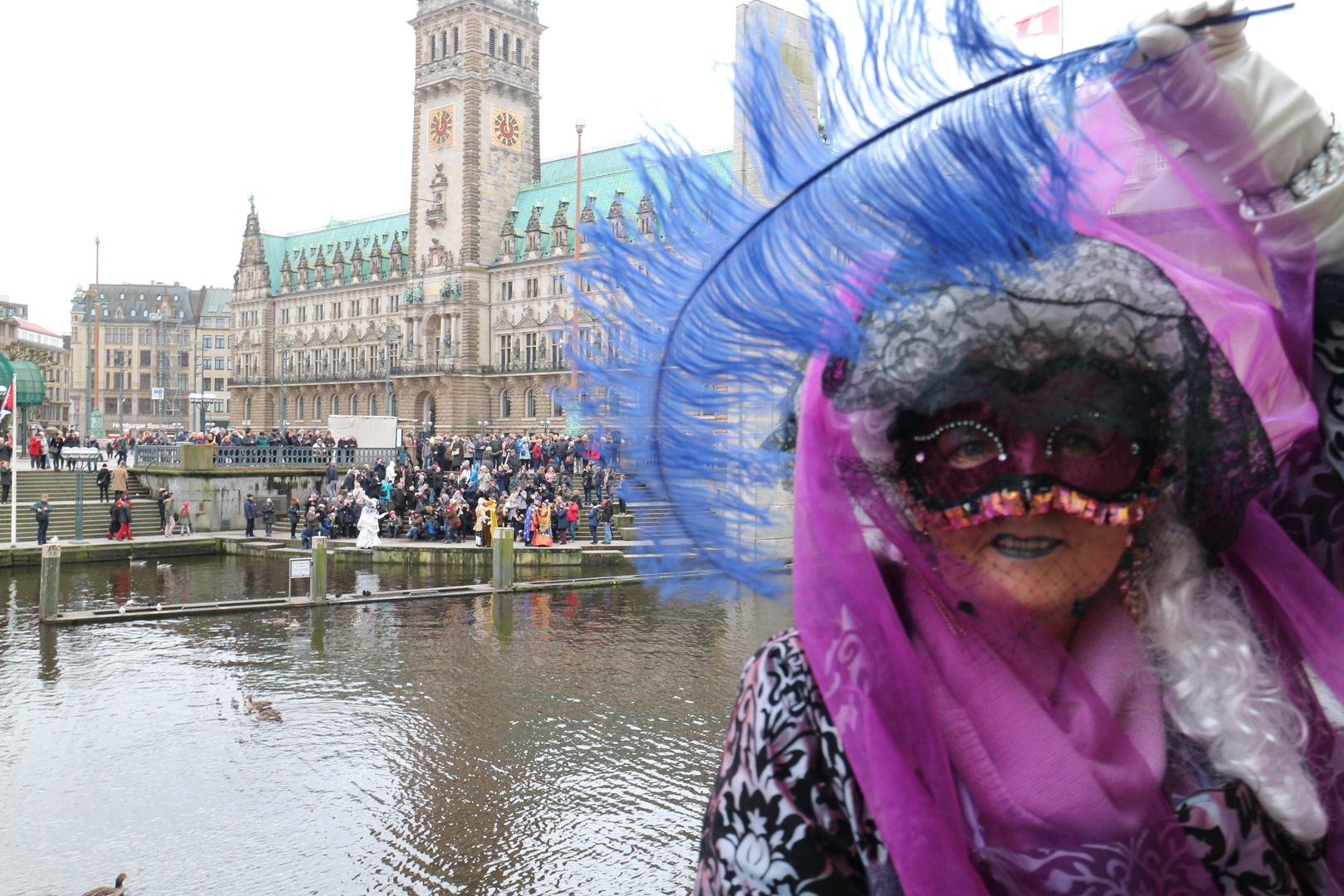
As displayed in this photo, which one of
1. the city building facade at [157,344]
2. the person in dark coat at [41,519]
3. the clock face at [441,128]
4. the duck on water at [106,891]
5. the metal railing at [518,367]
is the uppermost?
the clock face at [441,128]

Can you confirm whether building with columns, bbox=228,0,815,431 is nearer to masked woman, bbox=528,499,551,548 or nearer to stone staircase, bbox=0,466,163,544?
stone staircase, bbox=0,466,163,544

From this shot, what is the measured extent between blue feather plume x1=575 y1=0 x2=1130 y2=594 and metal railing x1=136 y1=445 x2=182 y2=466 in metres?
35.4

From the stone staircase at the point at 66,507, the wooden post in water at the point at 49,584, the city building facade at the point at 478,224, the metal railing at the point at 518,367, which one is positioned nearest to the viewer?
the wooden post in water at the point at 49,584

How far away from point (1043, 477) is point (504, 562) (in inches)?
728

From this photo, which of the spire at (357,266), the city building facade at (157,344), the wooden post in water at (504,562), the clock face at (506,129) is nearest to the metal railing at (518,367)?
the clock face at (506,129)

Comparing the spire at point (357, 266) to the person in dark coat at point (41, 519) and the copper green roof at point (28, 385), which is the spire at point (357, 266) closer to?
the copper green roof at point (28, 385)

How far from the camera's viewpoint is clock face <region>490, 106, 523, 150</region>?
7181 cm

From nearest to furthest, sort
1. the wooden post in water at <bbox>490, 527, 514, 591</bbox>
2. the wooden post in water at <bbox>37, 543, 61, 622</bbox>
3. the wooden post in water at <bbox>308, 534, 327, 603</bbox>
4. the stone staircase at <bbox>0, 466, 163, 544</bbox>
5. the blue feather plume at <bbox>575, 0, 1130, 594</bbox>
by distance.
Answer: the blue feather plume at <bbox>575, 0, 1130, 594</bbox>, the wooden post in water at <bbox>37, 543, 61, 622</bbox>, the wooden post in water at <bbox>308, 534, 327, 603</bbox>, the wooden post in water at <bbox>490, 527, 514, 591</bbox>, the stone staircase at <bbox>0, 466, 163, 544</bbox>

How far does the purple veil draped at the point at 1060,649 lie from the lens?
1.50 m

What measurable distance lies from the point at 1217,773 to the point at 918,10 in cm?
125

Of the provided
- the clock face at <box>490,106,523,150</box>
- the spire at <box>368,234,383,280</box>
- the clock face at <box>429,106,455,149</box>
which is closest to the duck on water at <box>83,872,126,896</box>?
the clock face at <box>490,106,523,150</box>

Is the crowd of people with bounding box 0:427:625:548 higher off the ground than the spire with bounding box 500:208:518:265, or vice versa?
the spire with bounding box 500:208:518:265

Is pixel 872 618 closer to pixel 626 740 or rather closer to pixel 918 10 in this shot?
pixel 918 10

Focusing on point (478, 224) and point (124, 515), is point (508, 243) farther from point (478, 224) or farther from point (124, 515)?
point (124, 515)
